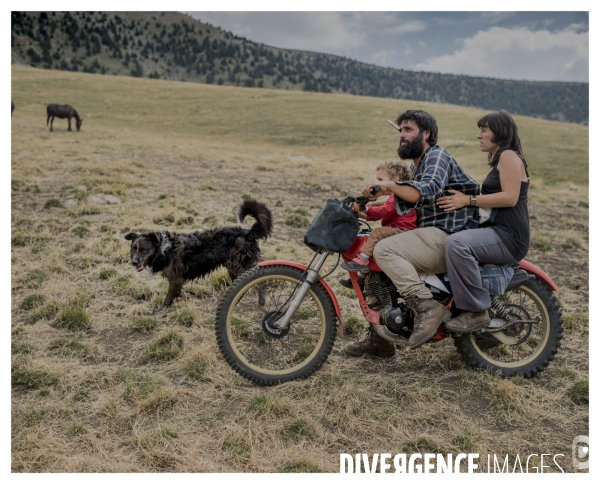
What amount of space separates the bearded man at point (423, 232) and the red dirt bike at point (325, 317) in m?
0.19

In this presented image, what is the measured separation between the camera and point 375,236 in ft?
14.6

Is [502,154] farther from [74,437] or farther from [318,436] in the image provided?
[74,437]

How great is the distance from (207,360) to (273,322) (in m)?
0.99

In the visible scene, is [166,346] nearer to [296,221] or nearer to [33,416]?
[33,416]

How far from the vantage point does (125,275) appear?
7.39 metres

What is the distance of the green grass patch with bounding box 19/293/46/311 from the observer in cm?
625

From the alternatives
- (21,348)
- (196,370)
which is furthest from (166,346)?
(21,348)

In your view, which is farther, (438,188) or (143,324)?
(143,324)

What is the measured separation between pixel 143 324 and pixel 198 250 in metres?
1.27

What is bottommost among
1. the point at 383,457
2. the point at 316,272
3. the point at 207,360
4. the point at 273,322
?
the point at 383,457

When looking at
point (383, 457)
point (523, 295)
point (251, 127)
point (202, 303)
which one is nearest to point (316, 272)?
point (383, 457)

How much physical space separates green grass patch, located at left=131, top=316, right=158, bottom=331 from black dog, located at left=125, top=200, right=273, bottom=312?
0.52m

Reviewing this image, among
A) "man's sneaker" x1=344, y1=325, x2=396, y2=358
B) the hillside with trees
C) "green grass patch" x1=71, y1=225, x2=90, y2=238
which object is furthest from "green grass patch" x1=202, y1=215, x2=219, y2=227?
the hillside with trees

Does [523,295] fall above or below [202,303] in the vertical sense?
above
